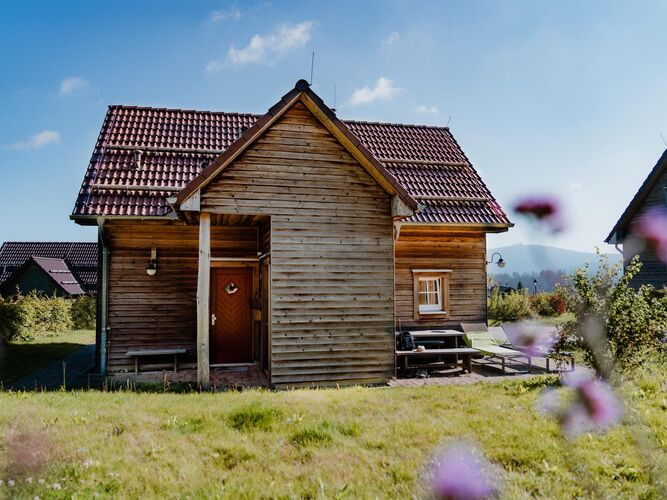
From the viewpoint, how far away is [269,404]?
22.8 ft

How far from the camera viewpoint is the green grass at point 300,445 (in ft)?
14.0

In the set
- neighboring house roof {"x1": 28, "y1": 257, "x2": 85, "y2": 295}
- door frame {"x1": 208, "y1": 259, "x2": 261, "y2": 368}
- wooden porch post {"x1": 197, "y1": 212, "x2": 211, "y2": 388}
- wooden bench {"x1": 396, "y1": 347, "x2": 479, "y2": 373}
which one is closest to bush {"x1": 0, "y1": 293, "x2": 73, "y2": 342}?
neighboring house roof {"x1": 28, "y1": 257, "x2": 85, "y2": 295}

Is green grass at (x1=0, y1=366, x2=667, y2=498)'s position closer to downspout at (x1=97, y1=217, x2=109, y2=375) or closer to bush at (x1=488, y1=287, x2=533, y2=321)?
downspout at (x1=97, y1=217, x2=109, y2=375)

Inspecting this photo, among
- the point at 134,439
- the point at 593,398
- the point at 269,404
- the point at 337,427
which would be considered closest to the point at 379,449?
the point at 337,427

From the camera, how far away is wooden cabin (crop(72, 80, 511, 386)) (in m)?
9.45

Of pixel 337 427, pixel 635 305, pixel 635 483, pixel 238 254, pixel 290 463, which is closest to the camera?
pixel 635 483

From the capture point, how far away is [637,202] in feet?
63.0

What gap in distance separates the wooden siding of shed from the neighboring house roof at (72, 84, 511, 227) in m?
9.08

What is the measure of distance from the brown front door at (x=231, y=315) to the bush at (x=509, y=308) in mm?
15044

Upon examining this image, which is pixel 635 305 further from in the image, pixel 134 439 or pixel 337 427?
pixel 134 439

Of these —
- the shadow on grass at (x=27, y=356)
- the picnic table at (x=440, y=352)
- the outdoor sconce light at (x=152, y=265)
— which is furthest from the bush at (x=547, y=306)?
the shadow on grass at (x=27, y=356)

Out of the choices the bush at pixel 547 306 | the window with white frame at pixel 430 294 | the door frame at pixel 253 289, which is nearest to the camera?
the door frame at pixel 253 289

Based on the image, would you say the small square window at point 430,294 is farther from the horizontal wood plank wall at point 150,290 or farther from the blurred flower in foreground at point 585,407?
the horizontal wood plank wall at point 150,290

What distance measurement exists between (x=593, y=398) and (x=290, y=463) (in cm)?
489
